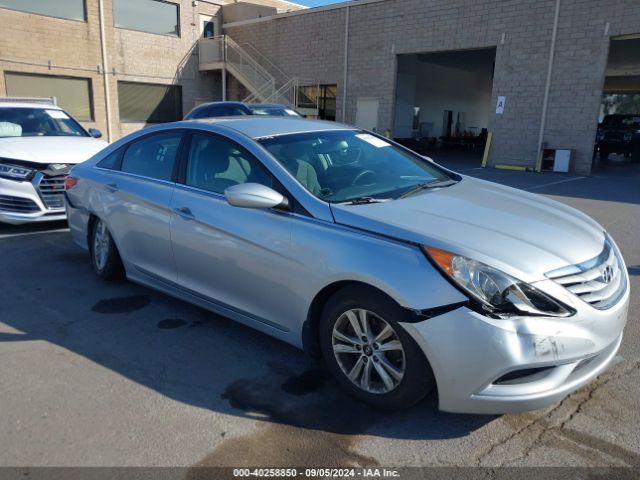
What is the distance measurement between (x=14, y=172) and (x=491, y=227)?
20.9 feet

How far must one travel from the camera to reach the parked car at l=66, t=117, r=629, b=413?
2.51 m

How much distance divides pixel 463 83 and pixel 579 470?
3094cm

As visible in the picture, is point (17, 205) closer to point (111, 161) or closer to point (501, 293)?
point (111, 161)

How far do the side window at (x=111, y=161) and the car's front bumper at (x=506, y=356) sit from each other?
11.3 feet

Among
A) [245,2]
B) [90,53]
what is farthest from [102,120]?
[245,2]

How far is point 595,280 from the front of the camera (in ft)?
9.06

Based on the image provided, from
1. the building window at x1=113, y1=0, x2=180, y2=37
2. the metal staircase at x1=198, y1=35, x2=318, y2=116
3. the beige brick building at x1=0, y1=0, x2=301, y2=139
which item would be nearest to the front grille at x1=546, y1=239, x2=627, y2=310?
the metal staircase at x1=198, y1=35, x2=318, y2=116

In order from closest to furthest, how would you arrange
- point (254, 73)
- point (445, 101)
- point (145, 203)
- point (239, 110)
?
point (145, 203)
point (239, 110)
point (254, 73)
point (445, 101)

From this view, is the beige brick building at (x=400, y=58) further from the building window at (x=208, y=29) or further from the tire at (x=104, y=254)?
the tire at (x=104, y=254)

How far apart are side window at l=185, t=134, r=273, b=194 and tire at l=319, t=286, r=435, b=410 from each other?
3.34ft

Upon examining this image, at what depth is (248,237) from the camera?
338 centimetres

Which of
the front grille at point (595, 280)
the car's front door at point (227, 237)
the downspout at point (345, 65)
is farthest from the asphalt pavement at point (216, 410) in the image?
the downspout at point (345, 65)

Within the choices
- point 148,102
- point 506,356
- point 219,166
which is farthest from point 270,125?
point 148,102

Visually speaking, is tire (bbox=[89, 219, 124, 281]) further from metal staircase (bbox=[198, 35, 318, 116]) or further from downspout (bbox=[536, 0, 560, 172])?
metal staircase (bbox=[198, 35, 318, 116])
